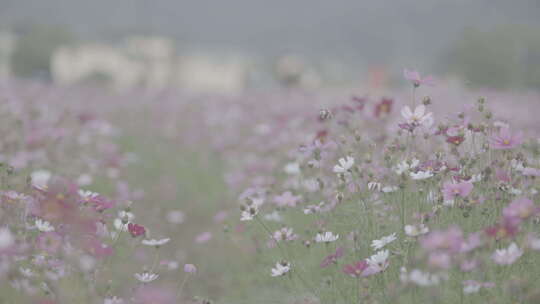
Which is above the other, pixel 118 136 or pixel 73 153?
pixel 118 136

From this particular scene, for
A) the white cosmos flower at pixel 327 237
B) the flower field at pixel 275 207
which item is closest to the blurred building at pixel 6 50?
the flower field at pixel 275 207

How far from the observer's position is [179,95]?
358 inches

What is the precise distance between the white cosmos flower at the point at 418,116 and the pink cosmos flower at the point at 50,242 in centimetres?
136

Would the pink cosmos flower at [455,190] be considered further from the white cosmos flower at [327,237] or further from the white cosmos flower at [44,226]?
the white cosmos flower at [44,226]

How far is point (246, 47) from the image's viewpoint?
88.6ft

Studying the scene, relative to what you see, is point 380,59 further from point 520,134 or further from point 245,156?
point 520,134

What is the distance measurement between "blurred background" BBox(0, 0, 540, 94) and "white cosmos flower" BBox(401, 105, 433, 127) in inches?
348

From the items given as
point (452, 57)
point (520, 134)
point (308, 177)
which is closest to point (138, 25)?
point (452, 57)

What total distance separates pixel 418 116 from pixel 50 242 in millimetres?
1463

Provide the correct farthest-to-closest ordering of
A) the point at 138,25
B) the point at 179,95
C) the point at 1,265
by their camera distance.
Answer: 1. the point at 138,25
2. the point at 179,95
3. the point at 1,265

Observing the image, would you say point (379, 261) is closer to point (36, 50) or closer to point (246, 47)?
point (36, 50)

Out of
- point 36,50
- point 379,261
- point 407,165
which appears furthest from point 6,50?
point 379,261

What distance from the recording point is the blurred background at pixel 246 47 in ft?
40.8

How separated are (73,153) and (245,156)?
1.66 metres
